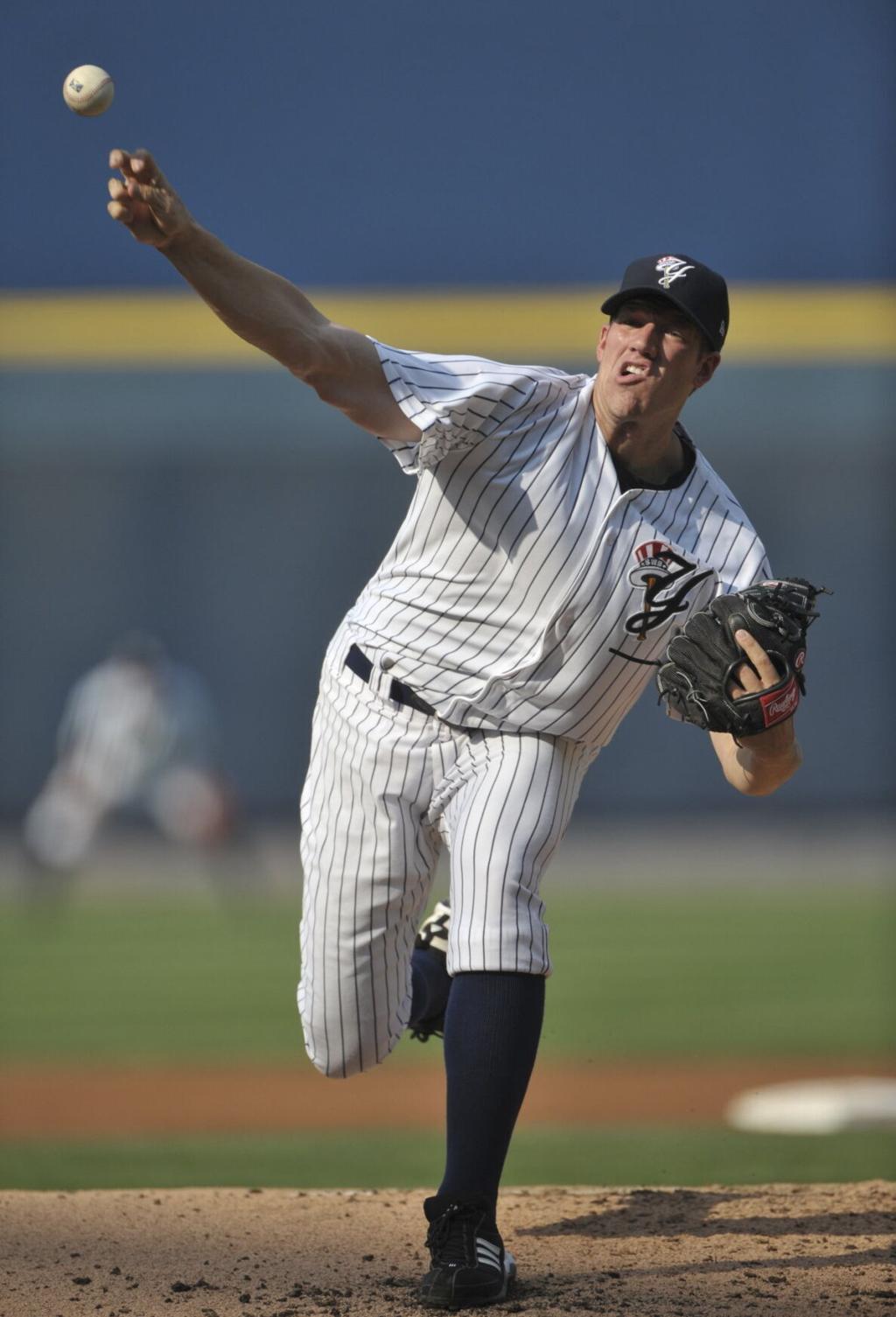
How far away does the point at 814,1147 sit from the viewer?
3.96 meters

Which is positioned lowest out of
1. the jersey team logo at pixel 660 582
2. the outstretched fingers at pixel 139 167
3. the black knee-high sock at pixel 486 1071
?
the black knee-high sock at pixel 486 1071

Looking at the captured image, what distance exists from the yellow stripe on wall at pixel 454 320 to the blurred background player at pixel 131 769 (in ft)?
6.52

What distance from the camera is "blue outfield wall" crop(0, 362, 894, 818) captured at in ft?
34.4

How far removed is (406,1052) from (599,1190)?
10.6 ft

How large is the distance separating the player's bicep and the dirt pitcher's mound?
1.04 m

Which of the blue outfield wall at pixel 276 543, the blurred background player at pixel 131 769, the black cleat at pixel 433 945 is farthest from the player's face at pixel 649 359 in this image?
the blue outfield wall at pixel 276 543

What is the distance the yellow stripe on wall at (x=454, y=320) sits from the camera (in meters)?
7.89

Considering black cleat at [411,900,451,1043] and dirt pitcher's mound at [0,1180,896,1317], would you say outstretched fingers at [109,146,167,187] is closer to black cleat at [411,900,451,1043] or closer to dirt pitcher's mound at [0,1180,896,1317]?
black cleat at [411,900,451,1043]

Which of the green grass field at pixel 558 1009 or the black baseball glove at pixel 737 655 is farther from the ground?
the black baseball glove at pixel 737 655

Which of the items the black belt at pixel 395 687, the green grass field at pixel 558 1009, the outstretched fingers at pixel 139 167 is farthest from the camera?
the green grass field at pixel 558 1009

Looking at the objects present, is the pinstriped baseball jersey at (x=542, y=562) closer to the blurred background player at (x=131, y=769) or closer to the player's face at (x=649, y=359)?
the player's face at (x=649, y=359)

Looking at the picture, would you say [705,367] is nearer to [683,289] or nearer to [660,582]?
[683,289]

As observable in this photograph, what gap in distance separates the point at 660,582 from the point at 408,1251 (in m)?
0.98

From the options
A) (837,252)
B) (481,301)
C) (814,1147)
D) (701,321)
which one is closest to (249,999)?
(814,1147)
